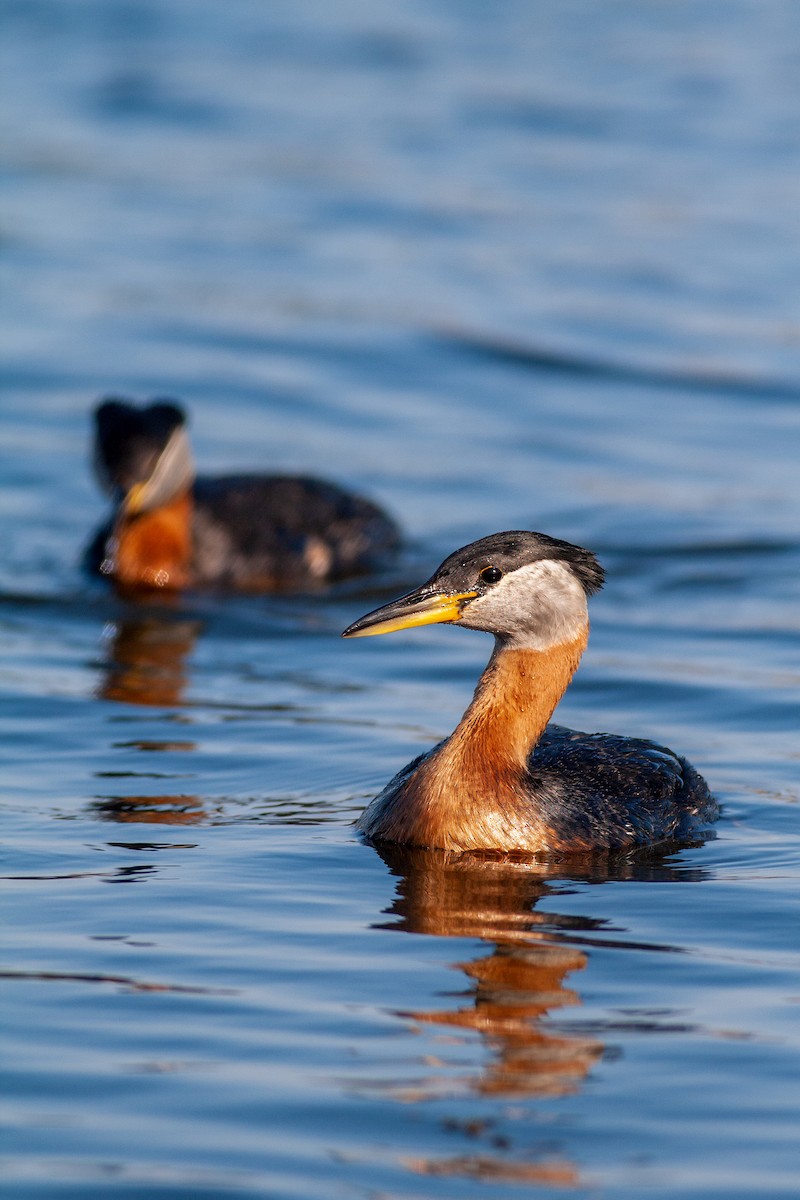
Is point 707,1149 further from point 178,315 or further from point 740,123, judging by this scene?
point 740,123

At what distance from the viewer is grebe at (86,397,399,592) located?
50.3 feet

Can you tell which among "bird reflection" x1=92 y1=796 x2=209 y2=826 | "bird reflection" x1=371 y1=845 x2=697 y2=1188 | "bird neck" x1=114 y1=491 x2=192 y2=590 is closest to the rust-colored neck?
"bird reflection" x1=371 y1=845 x2=697 y2=1188

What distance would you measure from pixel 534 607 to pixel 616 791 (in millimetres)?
1027

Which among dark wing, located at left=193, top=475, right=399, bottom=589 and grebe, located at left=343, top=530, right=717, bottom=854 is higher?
dark wing, located at left=193, top=475, right=399, bottom=589

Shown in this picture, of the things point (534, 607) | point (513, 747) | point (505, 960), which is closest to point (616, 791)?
point (513, 747)

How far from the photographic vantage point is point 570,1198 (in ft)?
19.2

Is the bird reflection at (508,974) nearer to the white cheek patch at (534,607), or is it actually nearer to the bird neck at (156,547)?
the white cheek patch at (534,607)

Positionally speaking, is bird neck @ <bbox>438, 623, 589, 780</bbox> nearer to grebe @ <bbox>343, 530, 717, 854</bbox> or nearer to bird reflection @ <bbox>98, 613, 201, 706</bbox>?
grebe @ <bbox>343, 530, 717, 854</bbox>

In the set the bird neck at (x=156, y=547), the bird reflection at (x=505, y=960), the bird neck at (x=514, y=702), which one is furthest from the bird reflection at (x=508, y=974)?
the bird neck at (x=156, y=547)

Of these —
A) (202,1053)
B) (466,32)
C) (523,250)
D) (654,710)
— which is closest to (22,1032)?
(202,1053)

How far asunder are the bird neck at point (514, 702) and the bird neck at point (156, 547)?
6.24m

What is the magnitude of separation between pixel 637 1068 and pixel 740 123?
→ 27.5 metres

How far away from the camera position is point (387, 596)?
50.1 ft

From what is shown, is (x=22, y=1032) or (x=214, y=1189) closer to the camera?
(x=214, y=1189)
